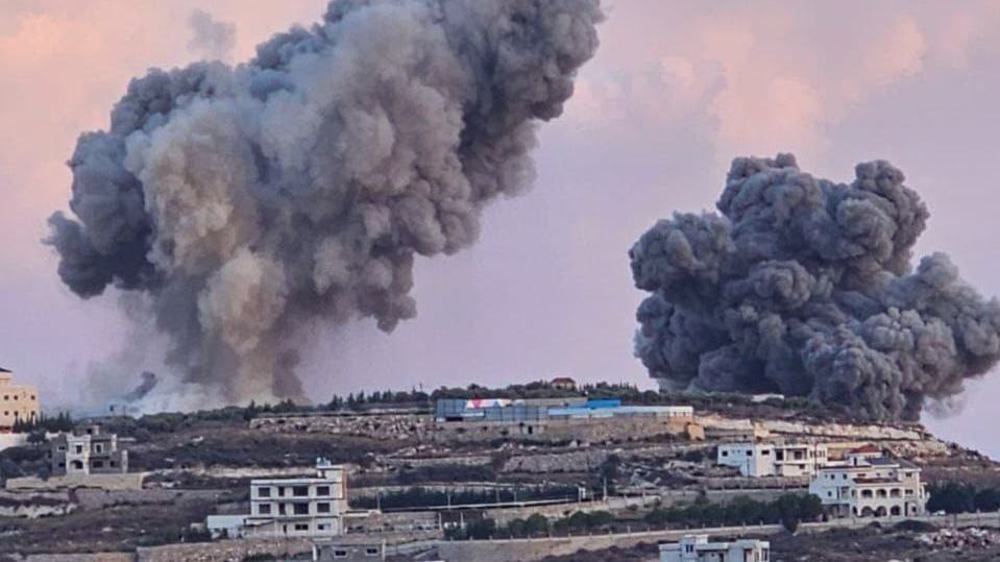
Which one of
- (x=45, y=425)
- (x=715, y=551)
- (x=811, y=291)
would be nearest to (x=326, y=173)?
(x=45, y=425)

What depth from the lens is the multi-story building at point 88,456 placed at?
13612 centimetres

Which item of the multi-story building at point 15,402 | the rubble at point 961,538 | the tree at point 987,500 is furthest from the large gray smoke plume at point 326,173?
the rubble at point 961,538

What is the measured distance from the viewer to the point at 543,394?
480 ft

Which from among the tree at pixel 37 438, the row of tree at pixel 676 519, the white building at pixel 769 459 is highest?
the tree at pixel 37 438

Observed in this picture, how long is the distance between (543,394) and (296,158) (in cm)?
1047

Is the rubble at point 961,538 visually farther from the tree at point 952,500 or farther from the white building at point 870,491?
the tree at point 952,500

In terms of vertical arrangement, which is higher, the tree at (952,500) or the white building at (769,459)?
the white building at (769,459)

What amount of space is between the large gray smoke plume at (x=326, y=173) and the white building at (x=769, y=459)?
16786 millimetres

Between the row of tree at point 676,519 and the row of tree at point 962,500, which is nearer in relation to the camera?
the row of tree at point 676,519

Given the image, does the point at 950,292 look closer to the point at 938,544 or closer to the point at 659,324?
the point at 659,324

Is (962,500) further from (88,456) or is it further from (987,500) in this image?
(88,456)

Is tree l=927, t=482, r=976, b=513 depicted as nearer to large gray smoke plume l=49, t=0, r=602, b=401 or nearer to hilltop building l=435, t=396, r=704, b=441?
hilltop building l=435, t=396, r=704, b=441

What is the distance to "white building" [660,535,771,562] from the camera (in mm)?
117812

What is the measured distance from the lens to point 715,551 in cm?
11794
